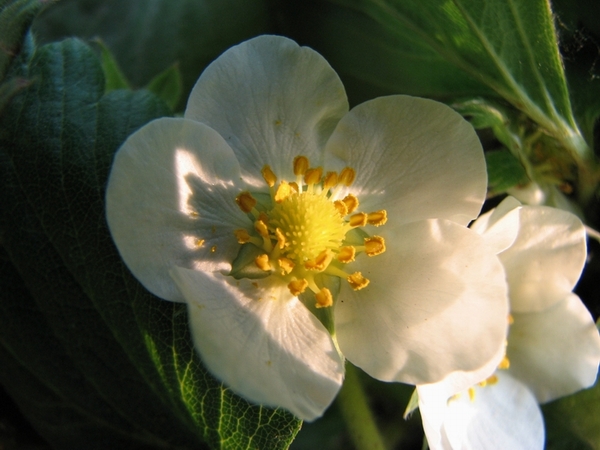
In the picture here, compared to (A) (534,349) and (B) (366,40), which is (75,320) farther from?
(B) (366,40)

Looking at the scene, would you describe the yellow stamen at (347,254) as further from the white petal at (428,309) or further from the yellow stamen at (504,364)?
the yellow stamen at (504,364)

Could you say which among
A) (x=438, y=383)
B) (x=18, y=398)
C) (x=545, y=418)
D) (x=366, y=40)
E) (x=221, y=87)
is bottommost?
(x=545, y=418)

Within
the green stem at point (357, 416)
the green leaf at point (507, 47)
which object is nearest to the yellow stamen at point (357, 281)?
the green stem at point (357, 416)

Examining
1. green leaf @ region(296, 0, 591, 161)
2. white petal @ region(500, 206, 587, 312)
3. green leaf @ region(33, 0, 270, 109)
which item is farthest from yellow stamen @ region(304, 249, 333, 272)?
green leaf @ region(33, 0, 270, 109)

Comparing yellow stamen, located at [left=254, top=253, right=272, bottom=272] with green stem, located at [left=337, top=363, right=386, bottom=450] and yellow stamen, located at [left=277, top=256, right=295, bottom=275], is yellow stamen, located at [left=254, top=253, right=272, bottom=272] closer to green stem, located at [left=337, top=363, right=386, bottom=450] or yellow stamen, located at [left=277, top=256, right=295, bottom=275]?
yellow stamen, located at [left=277, top=256, right=295, bottom=275]

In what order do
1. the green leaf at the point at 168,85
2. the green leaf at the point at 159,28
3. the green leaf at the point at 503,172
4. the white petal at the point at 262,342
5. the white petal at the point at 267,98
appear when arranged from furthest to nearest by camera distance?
the green leaf at the point at 159,28 < the green leaf at the point at 168,85 < the green leaf at the point at 503,172 < the white petal at the point at 267,98 < the white petal at the point at 262,342

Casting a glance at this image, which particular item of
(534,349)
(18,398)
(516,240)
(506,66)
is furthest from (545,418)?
(18,398)
